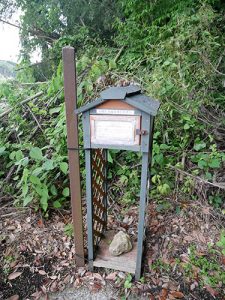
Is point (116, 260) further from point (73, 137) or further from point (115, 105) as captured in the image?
point (115, 105)

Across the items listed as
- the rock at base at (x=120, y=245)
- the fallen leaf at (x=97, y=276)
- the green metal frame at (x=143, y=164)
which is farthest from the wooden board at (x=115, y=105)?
the fallen leaf at (x=97, y=276)

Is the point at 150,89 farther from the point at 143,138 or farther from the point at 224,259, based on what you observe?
the point at 224,259

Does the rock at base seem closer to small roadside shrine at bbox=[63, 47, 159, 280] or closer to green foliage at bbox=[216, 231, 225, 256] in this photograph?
small roadside shrine at bbox=[63, 47, 159, 280]

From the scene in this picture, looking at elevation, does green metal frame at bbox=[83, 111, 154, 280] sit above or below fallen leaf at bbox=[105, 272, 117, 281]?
above

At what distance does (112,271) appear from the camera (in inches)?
74.3

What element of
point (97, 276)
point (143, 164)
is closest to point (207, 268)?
point (97, 276)

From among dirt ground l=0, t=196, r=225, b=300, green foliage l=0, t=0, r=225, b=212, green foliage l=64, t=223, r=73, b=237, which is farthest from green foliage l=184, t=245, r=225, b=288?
green foliage l=64, t=223, r=73, b=237

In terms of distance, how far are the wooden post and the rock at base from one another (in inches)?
10.5

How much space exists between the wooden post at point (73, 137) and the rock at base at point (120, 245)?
266mm

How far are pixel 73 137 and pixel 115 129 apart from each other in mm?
316

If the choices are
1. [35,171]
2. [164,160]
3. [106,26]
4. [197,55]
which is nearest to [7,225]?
[35,171]

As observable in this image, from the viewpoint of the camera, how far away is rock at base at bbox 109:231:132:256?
191 centimetres

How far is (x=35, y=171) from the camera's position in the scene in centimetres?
212

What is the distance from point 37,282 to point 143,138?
146cm
